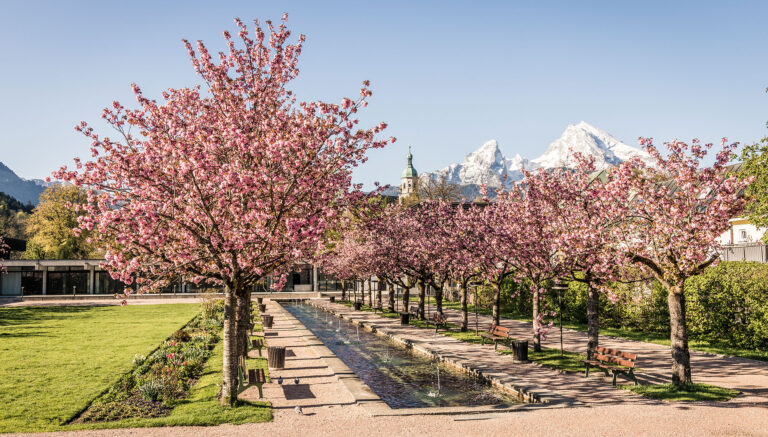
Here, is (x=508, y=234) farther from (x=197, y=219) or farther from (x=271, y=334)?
(x=271, y=334)

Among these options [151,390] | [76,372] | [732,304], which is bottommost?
[76,372]

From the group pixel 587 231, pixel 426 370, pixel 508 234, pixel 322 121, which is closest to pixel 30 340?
pixel 426 370

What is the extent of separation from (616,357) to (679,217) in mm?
4745

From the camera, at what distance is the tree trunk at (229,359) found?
13.4 metres

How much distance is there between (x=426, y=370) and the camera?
1917 cm

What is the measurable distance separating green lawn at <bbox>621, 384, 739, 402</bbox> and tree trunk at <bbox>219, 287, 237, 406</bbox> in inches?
414

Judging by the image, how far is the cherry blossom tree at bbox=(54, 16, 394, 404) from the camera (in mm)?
12141

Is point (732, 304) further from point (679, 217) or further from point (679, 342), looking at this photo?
point (679, 217)

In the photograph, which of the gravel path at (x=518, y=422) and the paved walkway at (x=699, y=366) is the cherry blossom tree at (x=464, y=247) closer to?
the paved walkway at (x=699, y=366)

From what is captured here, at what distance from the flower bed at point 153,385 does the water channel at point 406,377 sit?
538 centimetres

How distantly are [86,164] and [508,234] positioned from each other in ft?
45.8

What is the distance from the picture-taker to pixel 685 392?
1453 cm

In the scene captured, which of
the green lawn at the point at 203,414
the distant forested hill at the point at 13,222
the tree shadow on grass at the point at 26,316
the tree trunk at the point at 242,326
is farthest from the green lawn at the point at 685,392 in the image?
the distant forested hill at the point at 13,222

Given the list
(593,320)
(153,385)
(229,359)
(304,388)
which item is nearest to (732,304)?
(593,320)
